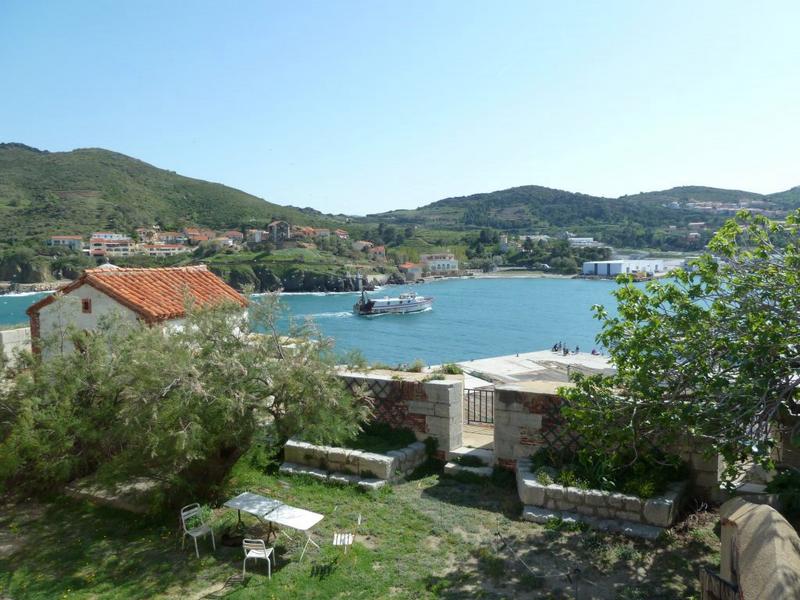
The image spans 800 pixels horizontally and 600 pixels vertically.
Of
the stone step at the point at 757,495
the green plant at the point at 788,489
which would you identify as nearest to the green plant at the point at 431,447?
the stone step at the point at 757,495

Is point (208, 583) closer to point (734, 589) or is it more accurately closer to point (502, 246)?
point (734, 589)

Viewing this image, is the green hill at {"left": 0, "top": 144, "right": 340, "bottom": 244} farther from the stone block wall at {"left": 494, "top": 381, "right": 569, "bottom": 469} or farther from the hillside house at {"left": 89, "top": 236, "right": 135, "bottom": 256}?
the stone block wall at {"left": 494, "top": 381, "right": 569, "bottom": 469}

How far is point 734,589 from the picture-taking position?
4.07m

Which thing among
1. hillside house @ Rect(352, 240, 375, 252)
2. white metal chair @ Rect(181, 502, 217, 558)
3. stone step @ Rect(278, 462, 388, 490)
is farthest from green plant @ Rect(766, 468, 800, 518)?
hillside house @ Rect(352, 240, 375, 252)

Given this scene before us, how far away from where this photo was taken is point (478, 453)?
9.83 meters

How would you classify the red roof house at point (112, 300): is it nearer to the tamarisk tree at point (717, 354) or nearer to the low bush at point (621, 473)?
the low bush at point (621, 473)

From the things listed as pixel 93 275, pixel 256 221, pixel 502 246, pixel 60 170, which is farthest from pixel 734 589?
pixel 502 246

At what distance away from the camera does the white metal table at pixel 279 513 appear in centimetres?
690

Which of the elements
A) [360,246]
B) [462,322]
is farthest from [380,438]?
[360,246]

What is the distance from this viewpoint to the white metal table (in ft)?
22.6

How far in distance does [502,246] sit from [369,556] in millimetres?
191367

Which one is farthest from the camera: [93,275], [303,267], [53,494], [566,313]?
[303,267]

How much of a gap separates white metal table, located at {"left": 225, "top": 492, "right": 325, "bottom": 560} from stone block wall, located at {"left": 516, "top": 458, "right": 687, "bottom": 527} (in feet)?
10.1

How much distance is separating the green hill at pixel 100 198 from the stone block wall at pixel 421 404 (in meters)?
134
